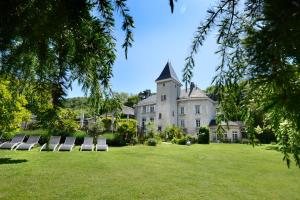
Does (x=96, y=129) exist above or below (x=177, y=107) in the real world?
below

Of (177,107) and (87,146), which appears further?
(177,107)

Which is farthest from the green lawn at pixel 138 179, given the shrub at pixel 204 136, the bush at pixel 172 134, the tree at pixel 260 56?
the bush at pixel 172 134

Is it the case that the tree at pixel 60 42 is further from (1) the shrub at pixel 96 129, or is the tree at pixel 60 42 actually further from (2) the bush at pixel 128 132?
(1) the shrub at pixel 96 129

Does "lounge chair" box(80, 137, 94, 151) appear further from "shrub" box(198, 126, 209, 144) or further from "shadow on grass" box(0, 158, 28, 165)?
"shrub" box(198, 126, 209, 144)

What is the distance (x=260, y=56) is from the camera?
3.75 feet

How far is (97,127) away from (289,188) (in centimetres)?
2544

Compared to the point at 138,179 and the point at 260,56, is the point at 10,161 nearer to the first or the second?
the point at 138,179

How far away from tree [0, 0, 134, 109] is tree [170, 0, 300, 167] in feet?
1.46

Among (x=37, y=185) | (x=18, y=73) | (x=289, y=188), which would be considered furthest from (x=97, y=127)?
(x=18, y=73)

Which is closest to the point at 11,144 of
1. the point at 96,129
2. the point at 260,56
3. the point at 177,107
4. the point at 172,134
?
the point at 96,129

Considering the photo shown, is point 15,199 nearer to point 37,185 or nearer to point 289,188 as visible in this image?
point 37,185

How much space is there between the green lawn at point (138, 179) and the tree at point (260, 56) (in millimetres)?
9949

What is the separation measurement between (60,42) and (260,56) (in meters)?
1.14

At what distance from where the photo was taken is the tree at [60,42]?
1318mm
